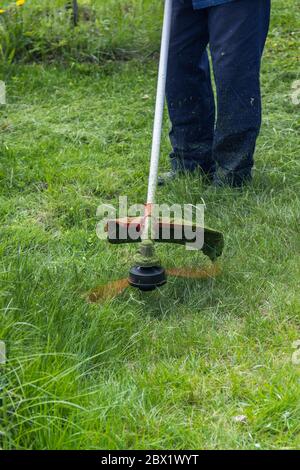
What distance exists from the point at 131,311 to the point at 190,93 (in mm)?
1694

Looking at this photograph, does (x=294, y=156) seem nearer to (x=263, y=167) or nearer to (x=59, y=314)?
(x=263, y=167)

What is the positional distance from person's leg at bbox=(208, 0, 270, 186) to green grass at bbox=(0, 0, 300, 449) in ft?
0.60

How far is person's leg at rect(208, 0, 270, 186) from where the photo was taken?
3688 millimetres

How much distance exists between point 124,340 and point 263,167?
197 centimetres

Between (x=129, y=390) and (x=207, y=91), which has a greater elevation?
(x=207, y=91)

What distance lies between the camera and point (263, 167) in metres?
4.37

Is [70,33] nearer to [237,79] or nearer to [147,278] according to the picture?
[237,79]

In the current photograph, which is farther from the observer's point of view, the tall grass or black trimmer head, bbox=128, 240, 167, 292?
the tall grass

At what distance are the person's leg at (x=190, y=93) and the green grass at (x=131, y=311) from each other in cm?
26

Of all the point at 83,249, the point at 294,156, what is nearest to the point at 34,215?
the point at 83,249

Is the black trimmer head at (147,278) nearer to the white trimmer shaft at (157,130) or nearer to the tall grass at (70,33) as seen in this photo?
the white trimmer shaft at (157,130)

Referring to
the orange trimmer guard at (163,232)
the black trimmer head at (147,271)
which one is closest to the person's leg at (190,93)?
the orange trimmer guard at (163,232)

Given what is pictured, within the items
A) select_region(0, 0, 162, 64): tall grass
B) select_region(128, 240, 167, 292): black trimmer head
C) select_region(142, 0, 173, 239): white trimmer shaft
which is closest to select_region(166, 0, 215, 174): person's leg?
select_region(142, 0, 173, 239): white trimmer shaft

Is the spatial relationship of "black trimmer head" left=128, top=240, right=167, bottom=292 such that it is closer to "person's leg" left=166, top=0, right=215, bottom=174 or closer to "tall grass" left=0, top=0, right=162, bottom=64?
"person's leg" left=166, top=0, right=215, bottom=174
